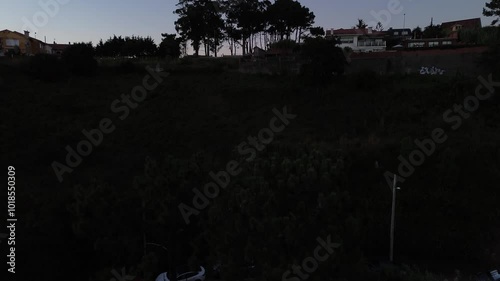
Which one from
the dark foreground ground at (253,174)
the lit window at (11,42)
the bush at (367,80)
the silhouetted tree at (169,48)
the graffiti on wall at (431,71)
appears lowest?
the dark foreground ground at (253,174)

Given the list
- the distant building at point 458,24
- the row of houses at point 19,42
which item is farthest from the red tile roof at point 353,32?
the row of houses at point 19,42

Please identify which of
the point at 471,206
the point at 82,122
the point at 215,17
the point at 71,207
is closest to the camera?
the point at 71,207

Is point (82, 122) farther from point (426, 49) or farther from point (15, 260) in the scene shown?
point (426, 49)

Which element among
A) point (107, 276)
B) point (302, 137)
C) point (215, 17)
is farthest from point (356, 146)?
point (215, 17)

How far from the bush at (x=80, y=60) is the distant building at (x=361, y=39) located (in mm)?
31600

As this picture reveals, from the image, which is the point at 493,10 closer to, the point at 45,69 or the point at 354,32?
the point at 354,32

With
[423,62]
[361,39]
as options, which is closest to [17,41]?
[361,39]

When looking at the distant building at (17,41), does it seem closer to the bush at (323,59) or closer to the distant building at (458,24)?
the bush at (323,59)

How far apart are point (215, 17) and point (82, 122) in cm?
2506

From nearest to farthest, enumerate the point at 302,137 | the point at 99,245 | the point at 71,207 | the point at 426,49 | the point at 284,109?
the point at 99,245 < the point at 71,207 < the point at 302,137 < the point at 284,109 < the point at 426,49

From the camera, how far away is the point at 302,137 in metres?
24.8

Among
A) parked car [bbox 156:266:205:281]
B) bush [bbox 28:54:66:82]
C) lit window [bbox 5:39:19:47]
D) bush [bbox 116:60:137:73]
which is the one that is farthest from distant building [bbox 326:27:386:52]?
lit window [bbox 5:39:19:47]

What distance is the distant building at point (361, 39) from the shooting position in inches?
2094

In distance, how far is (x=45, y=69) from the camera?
3269 centimetres
